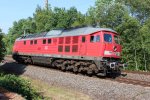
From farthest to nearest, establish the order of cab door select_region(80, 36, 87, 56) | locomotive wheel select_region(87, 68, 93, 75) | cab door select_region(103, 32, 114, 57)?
1. cab door select_region(80, 36, 87, 56)
2. locomotive wheel select_region(87, 68, 93, 75)
3. cab door select_region(103, 32, 114, 57)

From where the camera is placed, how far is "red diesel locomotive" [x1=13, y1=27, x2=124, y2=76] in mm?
24766

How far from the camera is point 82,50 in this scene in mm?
26281

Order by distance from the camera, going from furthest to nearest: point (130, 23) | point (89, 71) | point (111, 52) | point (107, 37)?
point (130, 23) < point (89, 71) < point (107, 37) < point (111, 52)

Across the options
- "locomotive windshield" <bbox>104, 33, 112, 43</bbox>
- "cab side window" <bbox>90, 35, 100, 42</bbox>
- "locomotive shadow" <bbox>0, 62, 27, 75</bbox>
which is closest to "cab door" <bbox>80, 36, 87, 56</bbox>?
"cab side window" <bbox>90, 35, 100, 42</bbox>

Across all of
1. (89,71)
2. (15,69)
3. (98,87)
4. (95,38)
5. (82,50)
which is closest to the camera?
(98,87)

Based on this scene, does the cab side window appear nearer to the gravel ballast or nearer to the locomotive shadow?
the gravel ballast

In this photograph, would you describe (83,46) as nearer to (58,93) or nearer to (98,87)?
(98,87)

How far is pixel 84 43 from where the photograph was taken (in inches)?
1025

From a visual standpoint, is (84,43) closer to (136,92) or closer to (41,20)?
(136,92)

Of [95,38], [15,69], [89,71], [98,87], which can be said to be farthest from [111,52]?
[15,69]

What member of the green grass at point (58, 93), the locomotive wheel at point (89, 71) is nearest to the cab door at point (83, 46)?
the locomotive wheel at point (89, 71)

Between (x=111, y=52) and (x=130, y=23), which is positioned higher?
(x=130, y=23)

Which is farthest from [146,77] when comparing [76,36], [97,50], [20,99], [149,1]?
[149,1]

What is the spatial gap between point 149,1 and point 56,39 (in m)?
14.9
